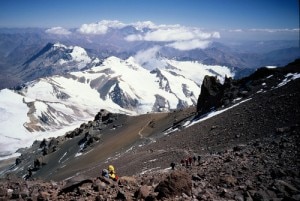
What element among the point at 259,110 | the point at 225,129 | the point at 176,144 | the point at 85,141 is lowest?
the point at 85,141

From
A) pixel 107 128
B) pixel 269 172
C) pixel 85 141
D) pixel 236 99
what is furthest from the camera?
pixel 107 128

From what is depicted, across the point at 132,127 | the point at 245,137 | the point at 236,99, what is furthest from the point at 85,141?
the point at 245,137

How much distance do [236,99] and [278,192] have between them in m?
47.7

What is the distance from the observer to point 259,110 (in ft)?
147

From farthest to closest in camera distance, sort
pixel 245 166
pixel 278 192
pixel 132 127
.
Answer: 1. pixel 132 127
2. pixel 245 166
3. pixel 278 192

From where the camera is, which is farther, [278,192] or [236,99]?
[236,99]

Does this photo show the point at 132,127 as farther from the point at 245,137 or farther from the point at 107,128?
the point at 245,137

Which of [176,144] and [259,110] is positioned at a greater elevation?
[259,110]

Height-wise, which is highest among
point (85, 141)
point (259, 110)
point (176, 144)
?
point (259, 110)

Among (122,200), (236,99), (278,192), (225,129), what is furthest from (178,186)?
(236,99)

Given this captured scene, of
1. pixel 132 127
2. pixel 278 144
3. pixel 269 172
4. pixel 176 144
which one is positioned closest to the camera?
pixel 269 172

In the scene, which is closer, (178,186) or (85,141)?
(178,186)

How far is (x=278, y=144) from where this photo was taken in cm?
2467

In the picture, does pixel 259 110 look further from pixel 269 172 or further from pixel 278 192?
pixel 278 192
